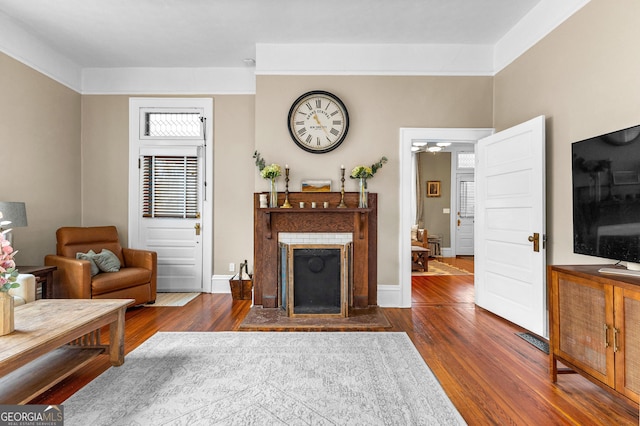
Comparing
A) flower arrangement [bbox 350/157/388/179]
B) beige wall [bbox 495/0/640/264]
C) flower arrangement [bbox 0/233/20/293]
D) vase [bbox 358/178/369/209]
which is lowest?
flower arrangement [bbox 0/233/20/293]

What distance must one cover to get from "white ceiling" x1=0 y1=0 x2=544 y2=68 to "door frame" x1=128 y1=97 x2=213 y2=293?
60cm

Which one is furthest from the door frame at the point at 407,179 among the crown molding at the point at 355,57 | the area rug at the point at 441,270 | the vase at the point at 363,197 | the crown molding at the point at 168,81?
the crown molding at the point at 168,81

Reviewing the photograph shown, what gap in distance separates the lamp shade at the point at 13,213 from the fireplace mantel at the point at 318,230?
2.21 meters

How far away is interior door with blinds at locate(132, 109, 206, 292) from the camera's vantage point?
15.7 feet

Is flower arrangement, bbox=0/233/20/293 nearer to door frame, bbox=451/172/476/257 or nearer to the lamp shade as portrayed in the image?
the lamp shade

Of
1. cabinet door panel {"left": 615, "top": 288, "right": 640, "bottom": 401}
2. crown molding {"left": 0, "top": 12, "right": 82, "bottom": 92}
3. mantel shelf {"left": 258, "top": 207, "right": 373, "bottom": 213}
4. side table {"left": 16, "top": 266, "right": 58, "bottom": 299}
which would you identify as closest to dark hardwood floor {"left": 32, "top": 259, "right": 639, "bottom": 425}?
cabinet door panel {"left": 615, "top": 288, "right": 640, "bottom": 401}

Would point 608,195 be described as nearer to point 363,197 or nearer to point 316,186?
point 363,197

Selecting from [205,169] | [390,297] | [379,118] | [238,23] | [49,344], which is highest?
[238,23]

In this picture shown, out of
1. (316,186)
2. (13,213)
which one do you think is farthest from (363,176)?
(13,213)

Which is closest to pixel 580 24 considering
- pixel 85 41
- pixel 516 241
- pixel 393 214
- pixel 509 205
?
pixel 509 205

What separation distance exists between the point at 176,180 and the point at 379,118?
2963mm

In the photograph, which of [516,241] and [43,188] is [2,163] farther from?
[516,241]

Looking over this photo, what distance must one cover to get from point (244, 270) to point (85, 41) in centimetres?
345

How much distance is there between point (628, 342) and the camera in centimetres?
181
